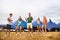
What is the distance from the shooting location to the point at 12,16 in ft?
9.06

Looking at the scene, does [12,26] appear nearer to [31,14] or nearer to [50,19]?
[31,14]

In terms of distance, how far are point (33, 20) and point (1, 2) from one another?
0.70m

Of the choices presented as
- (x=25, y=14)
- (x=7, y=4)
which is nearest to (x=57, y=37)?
(x=25, y=14)

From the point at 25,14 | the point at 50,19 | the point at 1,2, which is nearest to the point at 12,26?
the point at 25,14

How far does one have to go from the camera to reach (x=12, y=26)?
108 inches

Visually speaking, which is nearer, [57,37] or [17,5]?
[57,37]

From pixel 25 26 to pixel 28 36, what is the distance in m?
0.19

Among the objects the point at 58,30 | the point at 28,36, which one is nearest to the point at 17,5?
the point at 28,36

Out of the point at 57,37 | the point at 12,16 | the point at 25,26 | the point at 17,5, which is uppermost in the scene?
the point at 17,5

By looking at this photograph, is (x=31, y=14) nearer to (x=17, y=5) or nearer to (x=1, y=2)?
(x=17, y=5)

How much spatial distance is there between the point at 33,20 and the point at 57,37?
1.72ft

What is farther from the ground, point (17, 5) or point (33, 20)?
point (17, 5)

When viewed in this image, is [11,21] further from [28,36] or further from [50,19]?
[50,19]

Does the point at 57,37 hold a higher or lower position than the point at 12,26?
lower
